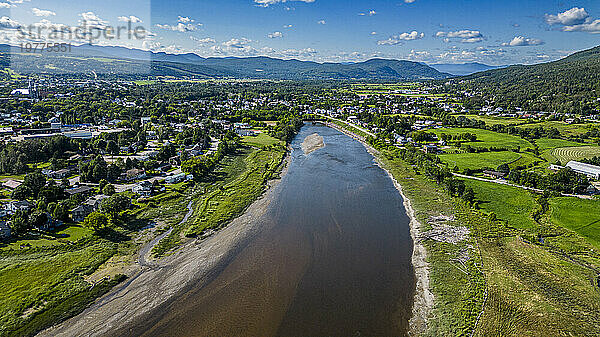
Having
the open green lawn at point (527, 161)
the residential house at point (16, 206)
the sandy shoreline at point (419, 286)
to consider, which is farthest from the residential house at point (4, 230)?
the open green lawn at point (527, 161)

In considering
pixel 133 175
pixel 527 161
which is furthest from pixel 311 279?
pixel 527 161

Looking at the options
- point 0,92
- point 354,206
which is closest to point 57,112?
point 0,92

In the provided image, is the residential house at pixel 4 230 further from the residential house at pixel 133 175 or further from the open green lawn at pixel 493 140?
the open green lawn at pixel 493 140

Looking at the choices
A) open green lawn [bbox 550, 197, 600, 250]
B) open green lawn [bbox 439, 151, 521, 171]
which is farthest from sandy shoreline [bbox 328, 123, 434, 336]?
open green lawn [bbox 439, 151, 521, 171]

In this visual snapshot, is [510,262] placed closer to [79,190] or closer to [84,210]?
[84,210]

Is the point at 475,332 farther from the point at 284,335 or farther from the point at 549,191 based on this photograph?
the point at 549,191
